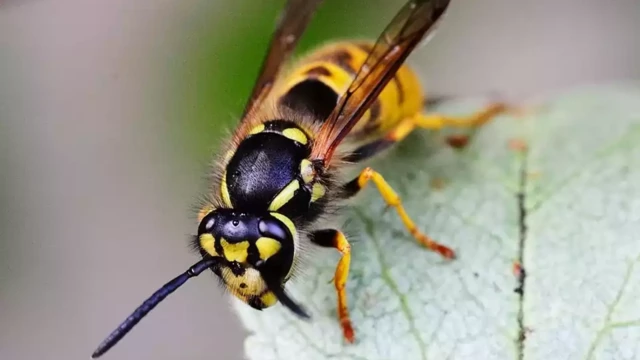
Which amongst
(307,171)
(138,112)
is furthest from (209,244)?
(138,112)

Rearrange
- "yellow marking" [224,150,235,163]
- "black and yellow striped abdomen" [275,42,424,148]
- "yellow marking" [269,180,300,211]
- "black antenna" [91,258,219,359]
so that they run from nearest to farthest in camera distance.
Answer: "black antenna" [91,258,219,359]
"yellow marking" [269,180,300,211]
"yellow marking" [224,150,235,163]
"black and yellow striped abdomen" [275,42,424,148]

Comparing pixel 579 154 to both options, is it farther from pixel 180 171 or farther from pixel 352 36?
pixel 180 171

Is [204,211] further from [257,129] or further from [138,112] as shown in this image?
[138,112]

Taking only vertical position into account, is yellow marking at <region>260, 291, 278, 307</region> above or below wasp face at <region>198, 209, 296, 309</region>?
below

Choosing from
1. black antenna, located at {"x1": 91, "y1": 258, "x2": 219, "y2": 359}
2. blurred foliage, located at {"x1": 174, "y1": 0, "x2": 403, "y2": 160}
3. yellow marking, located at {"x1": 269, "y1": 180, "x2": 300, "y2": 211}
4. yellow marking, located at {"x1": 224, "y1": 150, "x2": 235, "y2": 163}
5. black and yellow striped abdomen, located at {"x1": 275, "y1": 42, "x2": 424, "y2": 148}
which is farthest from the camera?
blurred foliage, located at {"x1": 174, "y1": 0, "x2": 403, "y2": 160}

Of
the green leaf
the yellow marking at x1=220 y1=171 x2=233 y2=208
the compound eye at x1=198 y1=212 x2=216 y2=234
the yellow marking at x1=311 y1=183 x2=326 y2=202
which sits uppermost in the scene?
the yellow marking at x1=220 y1=171 x2=233 y2=208

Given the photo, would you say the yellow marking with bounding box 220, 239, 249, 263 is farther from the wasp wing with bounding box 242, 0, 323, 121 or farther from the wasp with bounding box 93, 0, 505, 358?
the wasp wing with bounding box 242, 0, 323, 121

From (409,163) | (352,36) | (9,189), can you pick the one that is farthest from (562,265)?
(9,189)

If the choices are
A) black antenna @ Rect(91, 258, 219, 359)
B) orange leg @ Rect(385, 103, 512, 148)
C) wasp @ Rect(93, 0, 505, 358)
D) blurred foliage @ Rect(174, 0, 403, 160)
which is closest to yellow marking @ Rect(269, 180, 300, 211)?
wasp @ Rect(93, 0, 505, 358)
